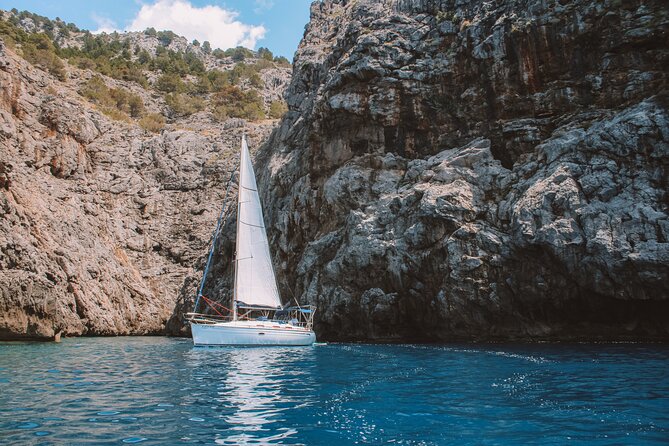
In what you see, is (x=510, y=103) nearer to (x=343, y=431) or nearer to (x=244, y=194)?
(x=244, y=194)

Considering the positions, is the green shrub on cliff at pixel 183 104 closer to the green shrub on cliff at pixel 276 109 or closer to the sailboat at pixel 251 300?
the green shrub on cliff at pixel 276 109

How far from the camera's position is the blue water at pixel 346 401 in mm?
8461

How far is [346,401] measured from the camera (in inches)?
462

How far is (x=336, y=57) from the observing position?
44781 mm

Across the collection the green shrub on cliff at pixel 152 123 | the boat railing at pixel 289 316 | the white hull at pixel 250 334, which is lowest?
the white hull at pixel 250 334

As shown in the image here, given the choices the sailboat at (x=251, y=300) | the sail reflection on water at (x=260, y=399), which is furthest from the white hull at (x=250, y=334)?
the sail reflection on water at (x=260, y=399)

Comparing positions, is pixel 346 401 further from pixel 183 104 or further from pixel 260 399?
pixel 183 104

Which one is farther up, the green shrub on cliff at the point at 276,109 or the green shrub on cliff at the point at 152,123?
the green shrub on cliff at the point at 276,109

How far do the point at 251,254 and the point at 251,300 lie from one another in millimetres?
3146

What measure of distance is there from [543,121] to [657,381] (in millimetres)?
21813

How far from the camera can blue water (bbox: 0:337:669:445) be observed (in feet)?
27.8

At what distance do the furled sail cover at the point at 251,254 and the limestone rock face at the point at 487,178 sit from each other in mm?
4148

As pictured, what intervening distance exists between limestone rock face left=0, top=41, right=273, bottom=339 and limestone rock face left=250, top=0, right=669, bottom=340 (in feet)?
52.4

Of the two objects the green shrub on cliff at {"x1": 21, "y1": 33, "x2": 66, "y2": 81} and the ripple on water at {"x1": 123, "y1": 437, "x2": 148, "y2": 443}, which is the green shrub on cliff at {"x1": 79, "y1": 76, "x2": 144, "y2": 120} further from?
the ripple on water at {"x1": 123, "y1": 437, "x2": 148, "y2": 443}
